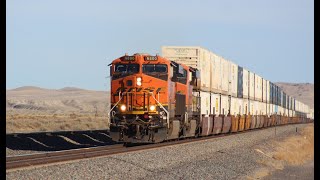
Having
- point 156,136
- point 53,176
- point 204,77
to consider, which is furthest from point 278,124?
point 53,176

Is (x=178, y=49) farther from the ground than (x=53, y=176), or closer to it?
farther from the ground

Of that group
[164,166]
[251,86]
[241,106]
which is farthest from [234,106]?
[164,166]

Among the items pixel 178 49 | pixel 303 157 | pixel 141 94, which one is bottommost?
pixel 303 157

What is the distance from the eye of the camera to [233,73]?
43938mm

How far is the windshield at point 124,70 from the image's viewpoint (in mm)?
24438

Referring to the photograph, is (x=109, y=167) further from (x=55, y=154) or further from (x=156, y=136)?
(x=156, y=136)

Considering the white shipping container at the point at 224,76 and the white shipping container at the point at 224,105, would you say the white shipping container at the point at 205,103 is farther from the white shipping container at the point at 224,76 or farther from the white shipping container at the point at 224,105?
the white shipping container at the point at 224,76

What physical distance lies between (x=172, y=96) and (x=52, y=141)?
664 centimetres

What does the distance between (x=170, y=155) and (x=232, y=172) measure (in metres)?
3.27

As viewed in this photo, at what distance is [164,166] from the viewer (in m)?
18.5

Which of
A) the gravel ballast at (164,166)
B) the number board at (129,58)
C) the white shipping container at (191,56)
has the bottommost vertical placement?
the gravel ballast at (164,166)

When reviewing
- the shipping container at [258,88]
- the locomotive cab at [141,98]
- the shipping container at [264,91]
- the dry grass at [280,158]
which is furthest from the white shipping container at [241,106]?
the locomotive cab at [141,98]

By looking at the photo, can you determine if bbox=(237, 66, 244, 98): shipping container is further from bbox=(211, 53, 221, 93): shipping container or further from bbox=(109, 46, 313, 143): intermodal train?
bbox=(211, 53, 221, 93): shipping container

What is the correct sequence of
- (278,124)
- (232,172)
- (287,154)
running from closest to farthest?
(232,172), (287,154), (278,124)
